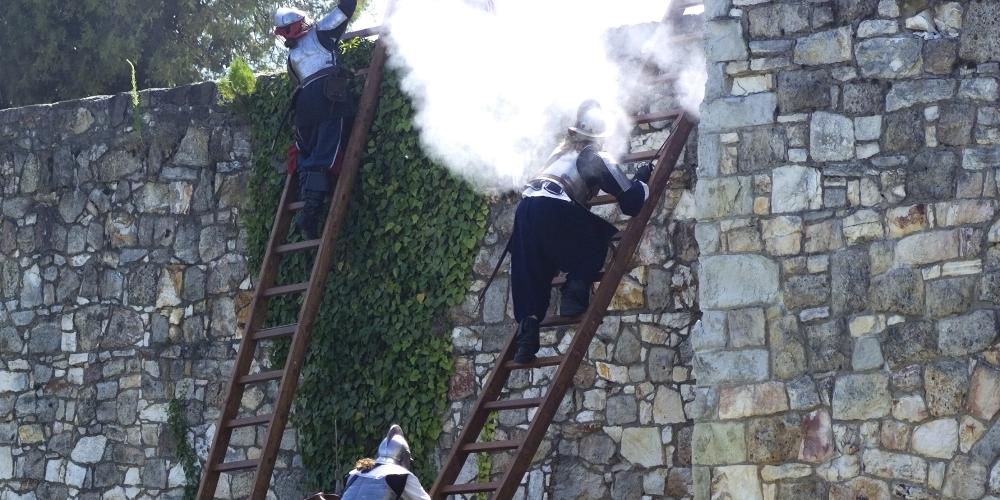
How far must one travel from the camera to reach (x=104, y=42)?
16156 mm

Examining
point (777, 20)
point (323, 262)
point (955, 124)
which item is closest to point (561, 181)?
point (777, 20)

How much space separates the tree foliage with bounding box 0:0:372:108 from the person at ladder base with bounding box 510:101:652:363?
7483 millimetres

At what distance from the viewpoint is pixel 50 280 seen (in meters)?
12.8

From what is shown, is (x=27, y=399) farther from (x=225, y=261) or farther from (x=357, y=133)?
(x=357, y=133)

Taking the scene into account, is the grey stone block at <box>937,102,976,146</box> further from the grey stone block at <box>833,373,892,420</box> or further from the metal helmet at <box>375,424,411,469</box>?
the metal helmet at <box>375,424,411,469</box>

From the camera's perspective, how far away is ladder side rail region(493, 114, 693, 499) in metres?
9.34

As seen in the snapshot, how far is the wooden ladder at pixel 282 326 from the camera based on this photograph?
10.7m

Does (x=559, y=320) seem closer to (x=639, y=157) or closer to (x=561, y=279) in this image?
(x=561, y=279)

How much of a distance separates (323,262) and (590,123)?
7.25ft

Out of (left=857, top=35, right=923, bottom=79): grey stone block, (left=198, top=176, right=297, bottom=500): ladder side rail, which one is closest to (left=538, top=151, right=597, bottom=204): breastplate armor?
(left=857, top=35, right=923, bottom=79): grey stone block

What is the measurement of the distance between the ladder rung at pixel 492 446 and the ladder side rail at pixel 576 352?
0.37 feet

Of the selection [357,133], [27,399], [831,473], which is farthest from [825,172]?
[27,399]

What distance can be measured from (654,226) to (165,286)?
11.8ft

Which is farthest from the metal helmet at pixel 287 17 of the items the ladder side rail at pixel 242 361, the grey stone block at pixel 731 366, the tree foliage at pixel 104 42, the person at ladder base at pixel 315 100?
the tree foliage at pixel 104 42
